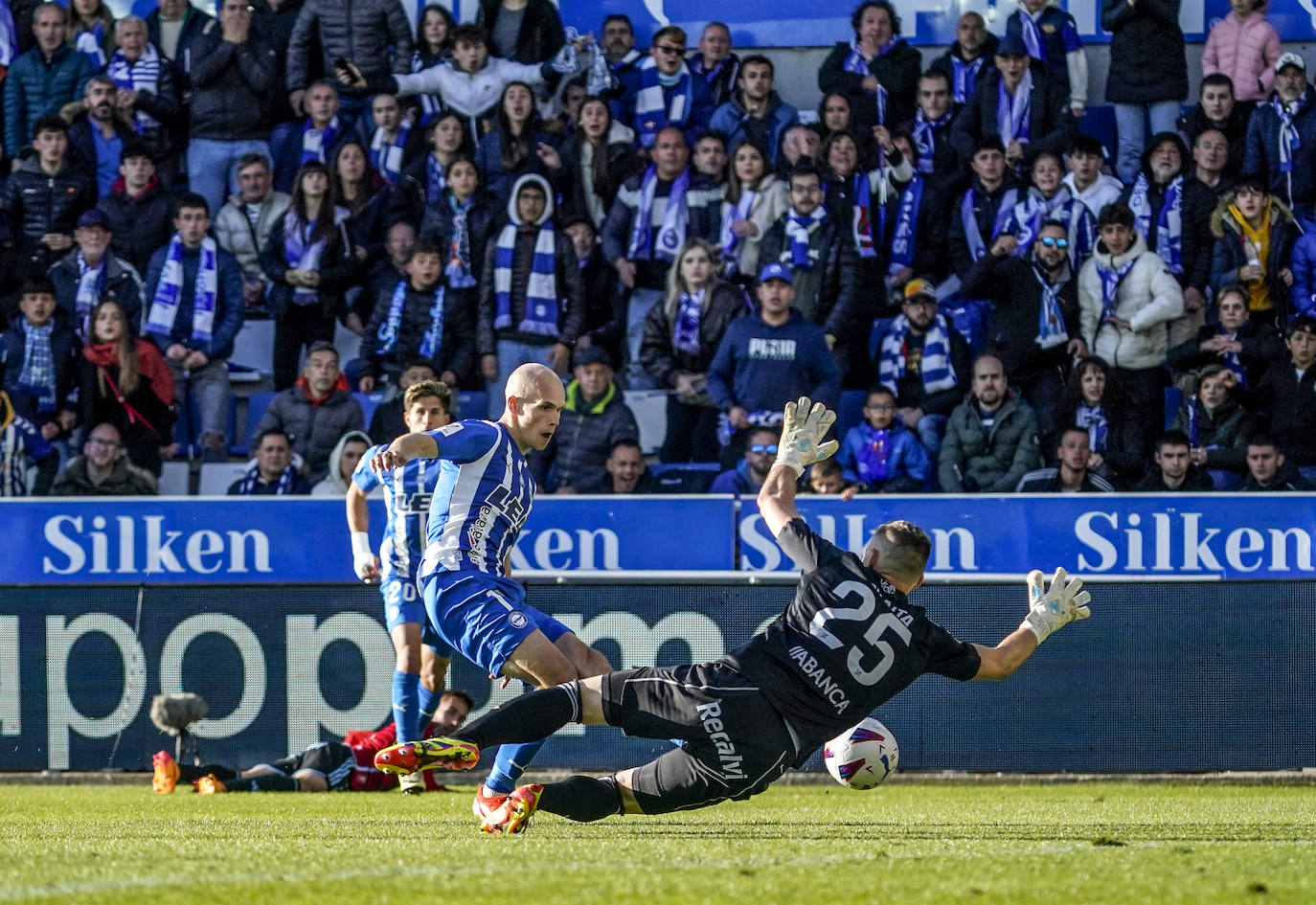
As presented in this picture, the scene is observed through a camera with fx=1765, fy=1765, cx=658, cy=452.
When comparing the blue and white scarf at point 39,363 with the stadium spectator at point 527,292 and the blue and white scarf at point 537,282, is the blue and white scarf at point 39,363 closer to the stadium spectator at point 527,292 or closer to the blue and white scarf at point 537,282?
the stadium spectator at point 527,292

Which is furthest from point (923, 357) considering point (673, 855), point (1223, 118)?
point (673, 855)

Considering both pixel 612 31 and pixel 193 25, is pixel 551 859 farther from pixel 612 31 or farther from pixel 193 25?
pixel 193 25

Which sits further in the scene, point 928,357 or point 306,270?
point 306,270

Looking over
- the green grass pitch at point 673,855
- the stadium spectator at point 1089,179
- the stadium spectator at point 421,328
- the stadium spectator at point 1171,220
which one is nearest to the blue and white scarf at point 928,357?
the stadium spectator at point 1089,179

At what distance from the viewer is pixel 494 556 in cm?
714

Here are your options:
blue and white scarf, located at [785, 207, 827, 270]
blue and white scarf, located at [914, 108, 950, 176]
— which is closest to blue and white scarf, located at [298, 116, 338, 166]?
blue and white scarf, located at [785, 207, 827, 270]

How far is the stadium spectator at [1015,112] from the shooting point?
1453 centimetres

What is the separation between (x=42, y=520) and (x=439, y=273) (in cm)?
381

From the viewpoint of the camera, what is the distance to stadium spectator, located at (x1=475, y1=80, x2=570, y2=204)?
14.9 m

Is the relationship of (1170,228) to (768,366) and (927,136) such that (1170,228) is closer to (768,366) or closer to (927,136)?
(927,136)

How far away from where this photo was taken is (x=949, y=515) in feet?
39.0

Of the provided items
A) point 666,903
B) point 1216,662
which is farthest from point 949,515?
point 666,903

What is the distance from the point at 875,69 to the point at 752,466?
4177 millimetres

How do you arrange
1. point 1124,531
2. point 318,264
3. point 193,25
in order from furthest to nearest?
point 193,25 < point 318,264 < point 1124,531
